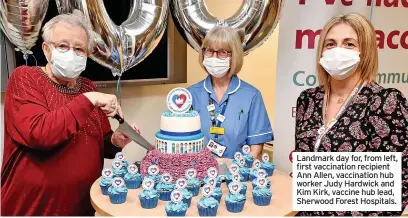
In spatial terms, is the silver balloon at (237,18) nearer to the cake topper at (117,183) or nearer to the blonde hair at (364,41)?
the blonde hair at (364,41)

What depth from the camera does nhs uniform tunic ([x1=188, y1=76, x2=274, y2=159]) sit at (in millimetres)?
2139

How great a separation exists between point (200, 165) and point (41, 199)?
2.25 ft

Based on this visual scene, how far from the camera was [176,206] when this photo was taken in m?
1.33

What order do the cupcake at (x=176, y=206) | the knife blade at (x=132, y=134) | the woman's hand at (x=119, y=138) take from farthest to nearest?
the woman's hand at (x=119, y=138) < the knife blade at (x=132, y=134) < the cupcake at (x=176, y=206)

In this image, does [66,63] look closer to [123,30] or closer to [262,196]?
[123,30]

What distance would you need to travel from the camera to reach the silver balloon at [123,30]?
79.7 inches

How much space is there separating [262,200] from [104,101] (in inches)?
29.0

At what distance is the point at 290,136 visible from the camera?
7.86 ft

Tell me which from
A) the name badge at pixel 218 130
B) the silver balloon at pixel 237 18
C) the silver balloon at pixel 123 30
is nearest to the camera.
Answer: the silver balloon at pixel 123 30

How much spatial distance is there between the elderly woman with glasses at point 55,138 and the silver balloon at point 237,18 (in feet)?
2.35

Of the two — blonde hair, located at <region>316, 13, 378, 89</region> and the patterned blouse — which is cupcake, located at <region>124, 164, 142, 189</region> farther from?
blonde hair, located at <region>316, 13, 378, 89</region>

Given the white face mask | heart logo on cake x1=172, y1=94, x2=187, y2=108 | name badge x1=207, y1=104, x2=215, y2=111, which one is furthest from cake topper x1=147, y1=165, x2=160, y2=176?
name badge x1=207, y1=104, x2=215, y2=111

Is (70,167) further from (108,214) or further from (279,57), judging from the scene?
(279,57)

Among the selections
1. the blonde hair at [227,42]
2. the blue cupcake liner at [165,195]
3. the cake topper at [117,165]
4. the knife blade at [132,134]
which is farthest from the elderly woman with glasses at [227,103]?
the blue cupcake liner at [165,195]
